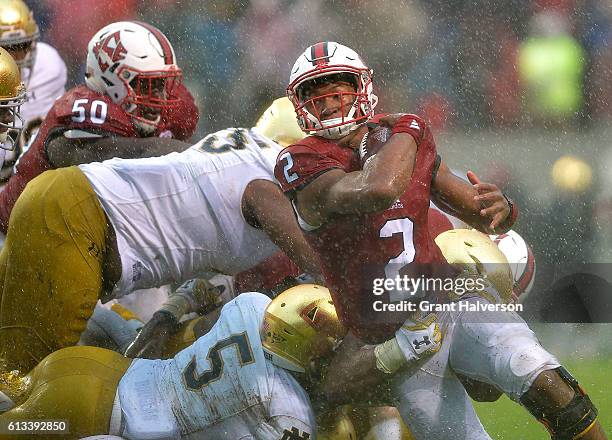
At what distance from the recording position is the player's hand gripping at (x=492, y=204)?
3.29 meters

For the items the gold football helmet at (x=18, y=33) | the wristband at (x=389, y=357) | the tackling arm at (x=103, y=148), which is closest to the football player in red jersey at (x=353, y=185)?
the wristband at (x=389, y=357)

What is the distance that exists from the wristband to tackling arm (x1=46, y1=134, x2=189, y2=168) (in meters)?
1.47

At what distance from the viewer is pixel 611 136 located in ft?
19.1

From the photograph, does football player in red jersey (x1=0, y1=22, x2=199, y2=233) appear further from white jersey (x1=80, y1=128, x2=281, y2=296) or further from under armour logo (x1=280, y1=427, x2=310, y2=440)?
under armour logo (x1=280, y1=427, x2=310, y2=440)

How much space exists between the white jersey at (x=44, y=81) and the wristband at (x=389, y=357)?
305 cm

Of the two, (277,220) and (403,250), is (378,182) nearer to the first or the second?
(403,250)

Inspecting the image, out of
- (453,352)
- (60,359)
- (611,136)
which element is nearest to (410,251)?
(453,352)

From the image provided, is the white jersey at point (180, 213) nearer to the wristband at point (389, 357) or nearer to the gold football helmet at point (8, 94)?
the gold football helmet at point (8, 94)

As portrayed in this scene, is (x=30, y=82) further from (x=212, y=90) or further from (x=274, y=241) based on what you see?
(x=274, y=241)

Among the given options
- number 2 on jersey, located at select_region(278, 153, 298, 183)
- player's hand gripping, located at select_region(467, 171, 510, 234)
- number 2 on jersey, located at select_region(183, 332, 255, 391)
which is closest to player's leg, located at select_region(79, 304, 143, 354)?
number 2 on jersey, located at select_region(183, 332, 255, 391)

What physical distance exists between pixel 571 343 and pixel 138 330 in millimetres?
1957

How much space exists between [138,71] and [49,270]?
0.96 metres

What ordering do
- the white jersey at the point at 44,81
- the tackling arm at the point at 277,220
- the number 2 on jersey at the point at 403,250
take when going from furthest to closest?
the white jersey at the point at 44,81 < the tackling arm at the point at 277,220 < the number 2 on jersey at the point at 403,250

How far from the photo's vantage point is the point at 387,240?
312 centimetres
